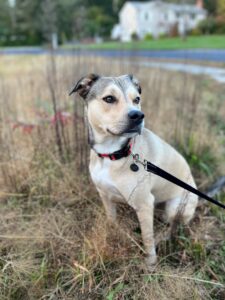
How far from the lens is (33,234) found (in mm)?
2824

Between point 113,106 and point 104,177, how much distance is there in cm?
55

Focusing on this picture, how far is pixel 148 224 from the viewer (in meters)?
2.60

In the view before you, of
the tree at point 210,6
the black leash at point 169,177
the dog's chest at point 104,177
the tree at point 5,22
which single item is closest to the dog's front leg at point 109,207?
the dog's chest at point 104,177

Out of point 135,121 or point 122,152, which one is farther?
point 122,152

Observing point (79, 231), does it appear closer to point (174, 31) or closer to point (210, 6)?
point (174, 31)

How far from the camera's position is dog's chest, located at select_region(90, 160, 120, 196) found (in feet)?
8.19

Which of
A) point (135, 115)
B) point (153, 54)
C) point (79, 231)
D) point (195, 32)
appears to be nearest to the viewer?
point (135, 115)

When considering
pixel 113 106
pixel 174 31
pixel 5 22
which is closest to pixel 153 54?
pixel 113 106

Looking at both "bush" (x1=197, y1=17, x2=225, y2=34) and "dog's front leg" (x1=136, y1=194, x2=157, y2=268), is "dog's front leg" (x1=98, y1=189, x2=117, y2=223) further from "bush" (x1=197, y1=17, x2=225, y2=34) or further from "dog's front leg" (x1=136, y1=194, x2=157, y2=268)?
"bush" (x1=197, y1=17, x2=225, y2=34)

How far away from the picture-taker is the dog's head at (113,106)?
221 cm

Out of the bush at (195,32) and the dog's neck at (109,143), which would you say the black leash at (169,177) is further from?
the bush at (195,32)

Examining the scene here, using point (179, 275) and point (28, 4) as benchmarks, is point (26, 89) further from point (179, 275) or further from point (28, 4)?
point (28, 4)

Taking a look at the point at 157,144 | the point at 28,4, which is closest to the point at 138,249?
the point at 157,144

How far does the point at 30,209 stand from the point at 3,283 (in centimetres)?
98
